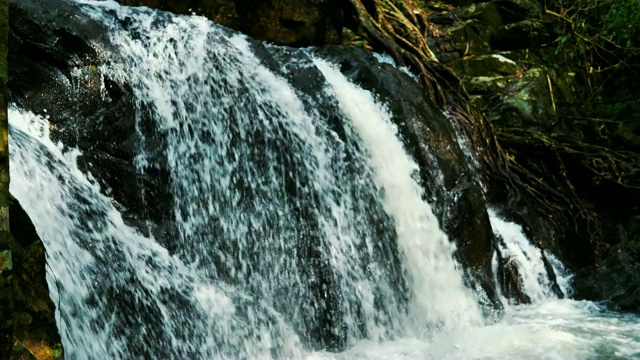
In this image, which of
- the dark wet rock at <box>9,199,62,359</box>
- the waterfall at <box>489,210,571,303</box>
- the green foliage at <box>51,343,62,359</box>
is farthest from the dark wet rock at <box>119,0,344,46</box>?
the green foliage at <box>51,343,62,359</box>

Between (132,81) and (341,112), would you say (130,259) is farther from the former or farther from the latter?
(341,112)

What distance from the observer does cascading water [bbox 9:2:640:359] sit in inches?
174

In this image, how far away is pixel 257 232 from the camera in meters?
5.60

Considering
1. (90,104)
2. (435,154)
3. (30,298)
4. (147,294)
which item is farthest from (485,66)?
(30,298)

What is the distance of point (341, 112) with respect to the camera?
6.49 metres

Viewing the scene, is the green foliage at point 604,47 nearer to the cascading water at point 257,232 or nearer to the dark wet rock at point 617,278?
the dark wet rock at point 617,278

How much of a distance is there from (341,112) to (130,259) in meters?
2.71

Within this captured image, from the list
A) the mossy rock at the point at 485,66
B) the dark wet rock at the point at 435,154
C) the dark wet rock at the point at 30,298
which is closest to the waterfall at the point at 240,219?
the dark wet rock at the point at 435,154

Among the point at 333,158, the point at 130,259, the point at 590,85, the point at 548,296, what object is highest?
the point at 590,85

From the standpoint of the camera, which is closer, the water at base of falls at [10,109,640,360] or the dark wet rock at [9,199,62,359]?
the dark wet rock at [9,199,62,359]

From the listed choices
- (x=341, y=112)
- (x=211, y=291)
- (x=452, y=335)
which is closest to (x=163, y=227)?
(x=211, y=291)

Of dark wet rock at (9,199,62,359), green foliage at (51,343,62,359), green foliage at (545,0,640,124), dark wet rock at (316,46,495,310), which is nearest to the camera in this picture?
dark wet rock at (9,199,62,359)

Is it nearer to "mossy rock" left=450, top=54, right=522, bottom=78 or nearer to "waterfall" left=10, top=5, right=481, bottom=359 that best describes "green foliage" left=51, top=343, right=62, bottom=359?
"waterfall" left=10, top=5, right=481, bottom=359

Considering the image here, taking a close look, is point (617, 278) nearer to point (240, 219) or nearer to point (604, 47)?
point (240, 219)
